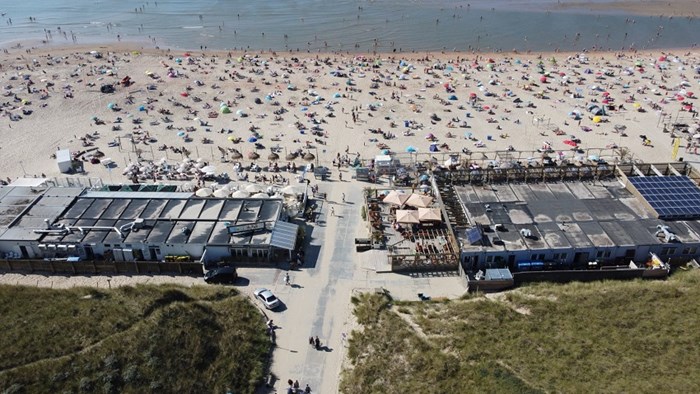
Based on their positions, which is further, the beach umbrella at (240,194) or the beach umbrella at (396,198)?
the beach umbrella at (240,194)

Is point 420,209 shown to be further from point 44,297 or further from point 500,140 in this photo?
point 44,297

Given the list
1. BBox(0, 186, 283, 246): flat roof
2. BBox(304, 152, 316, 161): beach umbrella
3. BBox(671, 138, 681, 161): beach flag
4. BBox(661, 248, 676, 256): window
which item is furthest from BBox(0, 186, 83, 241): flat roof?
BBox(671, 138, 681, 161): beach flag

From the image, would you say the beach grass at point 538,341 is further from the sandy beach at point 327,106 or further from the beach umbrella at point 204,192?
the sandy beach at point 327,106

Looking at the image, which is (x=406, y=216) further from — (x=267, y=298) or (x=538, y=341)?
(x=538, y=341)

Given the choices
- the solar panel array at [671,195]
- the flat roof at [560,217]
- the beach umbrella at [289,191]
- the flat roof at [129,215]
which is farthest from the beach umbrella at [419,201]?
the solar panel array at [671,195]

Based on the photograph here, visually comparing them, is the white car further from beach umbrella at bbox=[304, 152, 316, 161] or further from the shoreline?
the shoreline

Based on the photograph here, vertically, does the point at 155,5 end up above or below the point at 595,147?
above

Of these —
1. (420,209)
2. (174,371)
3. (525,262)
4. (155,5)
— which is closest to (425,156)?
(420,209)
